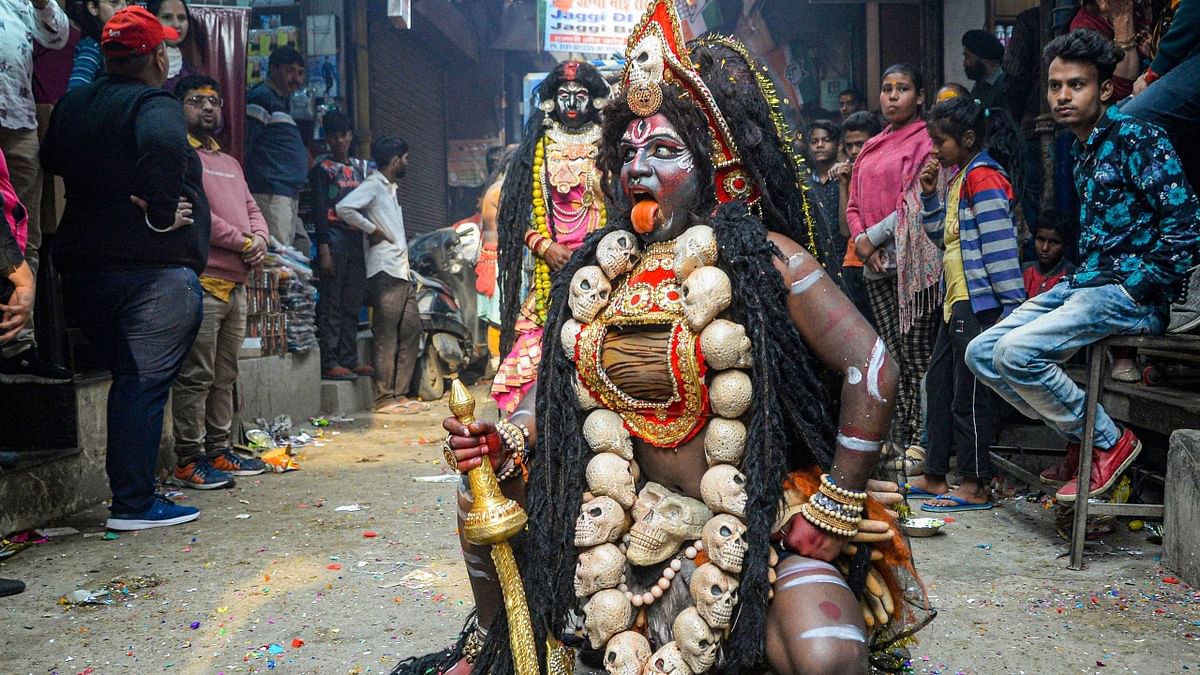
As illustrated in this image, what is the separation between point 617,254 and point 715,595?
0.90 m

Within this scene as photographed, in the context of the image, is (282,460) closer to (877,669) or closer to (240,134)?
(240,134)

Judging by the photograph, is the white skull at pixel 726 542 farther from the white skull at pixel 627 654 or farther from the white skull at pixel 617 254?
the white skull at pixel 617 254

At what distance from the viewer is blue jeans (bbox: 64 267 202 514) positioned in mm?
4824

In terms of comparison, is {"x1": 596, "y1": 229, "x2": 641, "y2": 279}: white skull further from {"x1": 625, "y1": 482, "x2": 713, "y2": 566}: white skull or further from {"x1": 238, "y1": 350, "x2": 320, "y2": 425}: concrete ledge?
{"x1": 238, "y1": 350, "x2": 320, "y2": 425}: concrete ledge

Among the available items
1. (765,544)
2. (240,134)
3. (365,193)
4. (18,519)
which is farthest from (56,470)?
(365,193)

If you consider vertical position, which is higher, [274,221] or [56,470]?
[274,221]

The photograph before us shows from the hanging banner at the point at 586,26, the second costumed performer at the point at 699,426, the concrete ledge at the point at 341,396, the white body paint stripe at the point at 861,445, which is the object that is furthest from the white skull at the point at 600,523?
the hanging banner at the point at 586,26

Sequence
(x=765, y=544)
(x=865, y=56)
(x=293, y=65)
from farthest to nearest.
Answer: (x=865, y=56), (x=293, y=65), (x=765, y=544)

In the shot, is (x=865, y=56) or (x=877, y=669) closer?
(x=877, y=669)

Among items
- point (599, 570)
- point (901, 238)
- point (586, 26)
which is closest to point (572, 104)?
point (901, 238)

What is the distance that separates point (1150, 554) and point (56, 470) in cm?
521

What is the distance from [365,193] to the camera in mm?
9492

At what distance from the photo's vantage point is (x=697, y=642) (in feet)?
7.45

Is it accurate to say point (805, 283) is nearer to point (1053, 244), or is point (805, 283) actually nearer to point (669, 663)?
point (669, 663)
